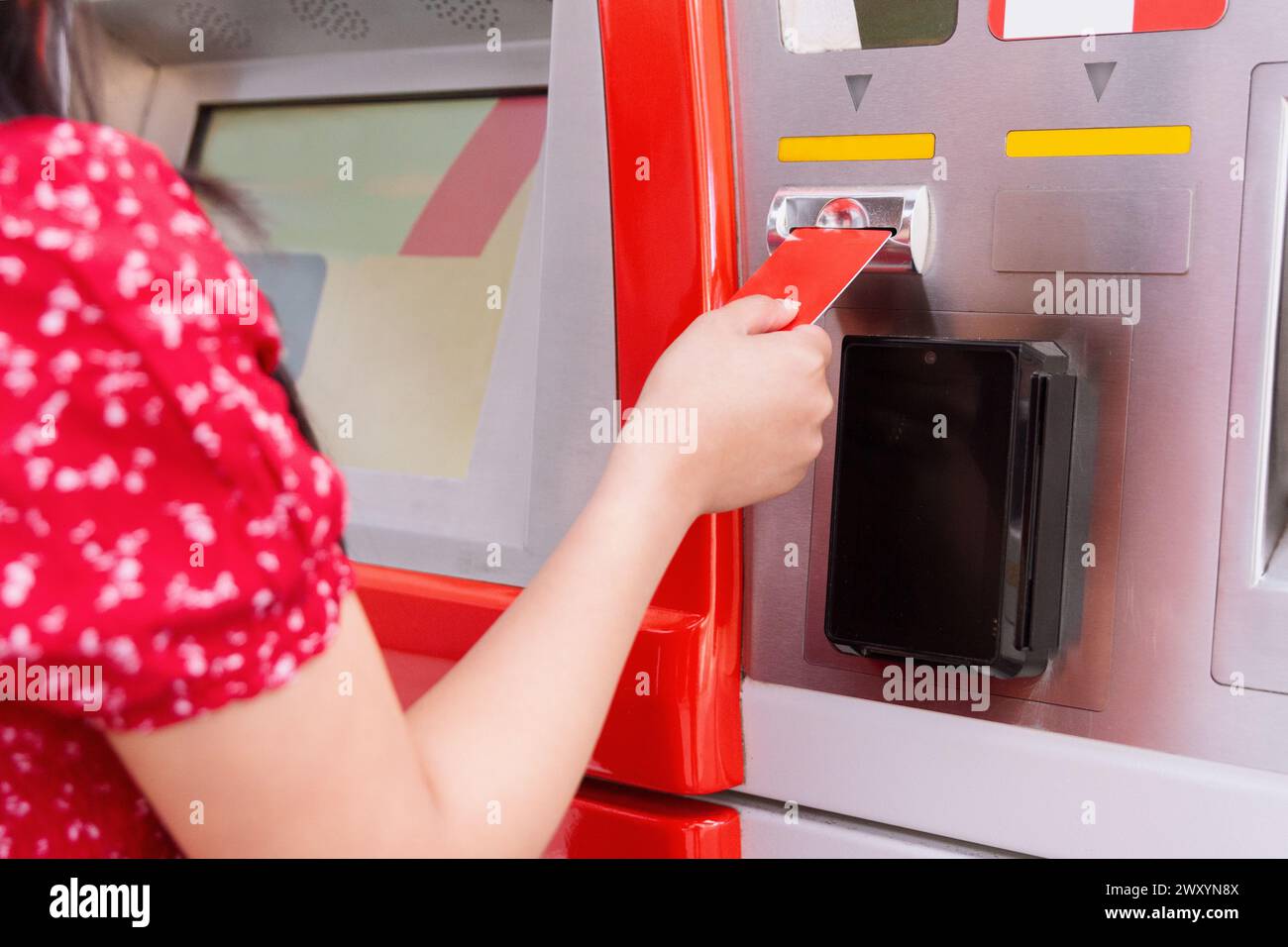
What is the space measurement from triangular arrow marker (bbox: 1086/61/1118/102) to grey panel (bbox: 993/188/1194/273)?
0.23 feet

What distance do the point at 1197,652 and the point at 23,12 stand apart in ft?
2.68

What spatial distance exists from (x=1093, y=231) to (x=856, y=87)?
212mm

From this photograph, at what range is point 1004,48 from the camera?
0.81m

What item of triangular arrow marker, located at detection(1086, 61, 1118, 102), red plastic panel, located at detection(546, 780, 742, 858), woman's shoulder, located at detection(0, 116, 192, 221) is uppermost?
triangular arrow marker, located at detection(1086, 61, 1118, 102)

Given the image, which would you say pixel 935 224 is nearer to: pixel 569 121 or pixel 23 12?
pixel 569 121

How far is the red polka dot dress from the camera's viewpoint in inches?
19.0

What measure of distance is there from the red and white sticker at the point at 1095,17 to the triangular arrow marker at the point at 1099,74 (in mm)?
21

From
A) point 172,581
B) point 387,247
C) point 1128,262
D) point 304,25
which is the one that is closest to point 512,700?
point 172,581

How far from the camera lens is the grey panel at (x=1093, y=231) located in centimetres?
76

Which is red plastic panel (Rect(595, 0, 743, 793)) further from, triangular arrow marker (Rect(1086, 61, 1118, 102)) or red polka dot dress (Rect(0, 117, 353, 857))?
red polka dot dress (Rect(0, 117, 353, 857))

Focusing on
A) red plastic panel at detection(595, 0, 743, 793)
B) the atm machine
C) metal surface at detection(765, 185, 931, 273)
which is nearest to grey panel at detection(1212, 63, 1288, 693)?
the atm machine

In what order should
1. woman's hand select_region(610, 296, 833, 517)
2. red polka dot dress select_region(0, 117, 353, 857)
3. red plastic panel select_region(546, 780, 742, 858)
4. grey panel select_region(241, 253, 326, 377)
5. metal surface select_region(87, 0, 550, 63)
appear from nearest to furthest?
red polka dot dress select_region(0, 117, 353, 857), woman's hand select_region(610, 296, 833, 517), red plastic panel select_region(546, 780, 742, 858), metal surface select_region(87, 0, 550, 63), grey panel select_region(241, 253, 326, 377)

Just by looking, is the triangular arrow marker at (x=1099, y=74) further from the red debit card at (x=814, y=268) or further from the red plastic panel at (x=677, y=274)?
the red plastic panel at (x=677, y=274)

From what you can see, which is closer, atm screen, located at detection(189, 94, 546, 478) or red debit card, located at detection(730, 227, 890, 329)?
red debit card, located at detection(730, 227, 890, 329)
